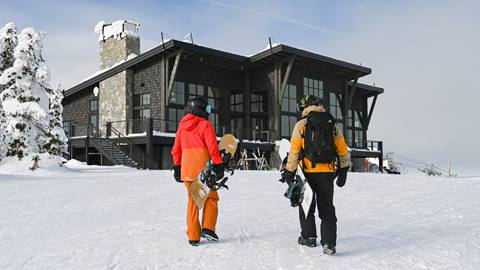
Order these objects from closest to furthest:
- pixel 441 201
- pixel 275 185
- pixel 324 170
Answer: pixel 324 170
pixel 441 201
pixel 275 185

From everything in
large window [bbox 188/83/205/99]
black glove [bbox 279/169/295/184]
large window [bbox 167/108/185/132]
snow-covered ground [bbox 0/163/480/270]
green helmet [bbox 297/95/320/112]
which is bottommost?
snow-covered ground [bbox 0/163/480/270]

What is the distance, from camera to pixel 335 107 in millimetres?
33969

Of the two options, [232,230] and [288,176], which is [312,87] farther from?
[288,176]

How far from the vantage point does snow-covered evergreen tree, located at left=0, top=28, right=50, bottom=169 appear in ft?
54.2

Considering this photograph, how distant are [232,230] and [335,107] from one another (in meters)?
29.3

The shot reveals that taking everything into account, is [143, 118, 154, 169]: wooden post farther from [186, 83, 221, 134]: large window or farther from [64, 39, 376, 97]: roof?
[186, 83, 221, 134]: large window

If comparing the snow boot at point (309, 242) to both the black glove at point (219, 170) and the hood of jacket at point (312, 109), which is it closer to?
the black glove at point (219, 170)

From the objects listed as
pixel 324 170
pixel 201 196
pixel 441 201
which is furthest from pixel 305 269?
pixel 441 201

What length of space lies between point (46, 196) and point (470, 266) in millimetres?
7798

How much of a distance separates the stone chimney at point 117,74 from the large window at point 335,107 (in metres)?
14.2

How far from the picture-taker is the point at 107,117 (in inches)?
1067

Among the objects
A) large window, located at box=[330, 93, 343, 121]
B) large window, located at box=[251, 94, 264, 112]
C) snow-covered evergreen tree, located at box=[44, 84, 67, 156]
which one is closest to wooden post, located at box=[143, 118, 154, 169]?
snow-covered evergreen tree, located at box=[44, 84, 67, 156]

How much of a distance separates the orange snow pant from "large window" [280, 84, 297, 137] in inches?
964

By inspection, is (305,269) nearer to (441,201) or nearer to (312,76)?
(441,201)
